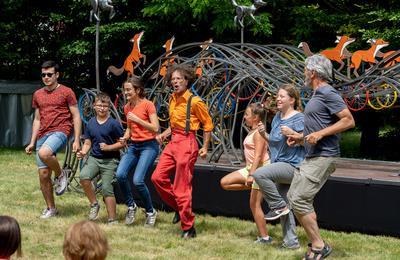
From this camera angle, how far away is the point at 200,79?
8953 mm

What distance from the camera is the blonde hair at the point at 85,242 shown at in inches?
126

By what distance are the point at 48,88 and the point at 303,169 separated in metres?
3.22

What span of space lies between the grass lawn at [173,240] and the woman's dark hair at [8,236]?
270 centimetres

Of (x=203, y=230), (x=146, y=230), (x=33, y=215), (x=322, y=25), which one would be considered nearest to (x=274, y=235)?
(x=203, y=230)

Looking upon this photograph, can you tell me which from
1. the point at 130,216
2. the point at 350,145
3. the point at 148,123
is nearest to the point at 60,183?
the point at 130,216

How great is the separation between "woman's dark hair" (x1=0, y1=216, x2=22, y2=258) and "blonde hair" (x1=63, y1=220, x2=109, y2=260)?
25cm

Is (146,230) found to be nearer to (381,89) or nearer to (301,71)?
(301,71)

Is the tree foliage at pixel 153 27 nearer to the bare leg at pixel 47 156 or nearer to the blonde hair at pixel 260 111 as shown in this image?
the bare leg at pixel 47 156

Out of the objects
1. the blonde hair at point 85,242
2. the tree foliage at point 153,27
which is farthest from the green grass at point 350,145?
the blonde hair at point 85,242

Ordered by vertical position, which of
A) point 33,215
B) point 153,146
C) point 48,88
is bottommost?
point 33,215

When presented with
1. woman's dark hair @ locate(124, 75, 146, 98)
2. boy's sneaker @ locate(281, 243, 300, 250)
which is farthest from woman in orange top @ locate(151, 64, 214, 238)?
boy's sneaker @ locate(281, 243, 300, 250)

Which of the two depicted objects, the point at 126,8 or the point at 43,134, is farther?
the point at 126,8

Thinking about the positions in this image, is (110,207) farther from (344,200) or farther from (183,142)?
(344,200)

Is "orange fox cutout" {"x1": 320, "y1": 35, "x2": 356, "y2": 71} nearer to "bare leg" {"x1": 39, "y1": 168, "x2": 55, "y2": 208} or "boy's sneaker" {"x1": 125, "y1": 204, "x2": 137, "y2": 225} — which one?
"boy's sneaker" {"x1": 125, "y1": 204, "x2": 137, "y2": 225}
